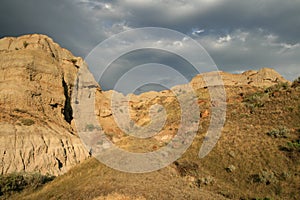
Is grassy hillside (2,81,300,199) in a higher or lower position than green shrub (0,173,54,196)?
higher

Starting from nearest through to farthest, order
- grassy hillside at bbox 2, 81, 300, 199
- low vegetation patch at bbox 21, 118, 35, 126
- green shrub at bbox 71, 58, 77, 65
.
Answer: grassy hillside at bbox 2, 81, 300, 199 → low vegetation patch at bbox 21, 118, 35, 126 → green shrub at bbox 71, 58, 77, 65

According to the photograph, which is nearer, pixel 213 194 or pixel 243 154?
pixel 213 194

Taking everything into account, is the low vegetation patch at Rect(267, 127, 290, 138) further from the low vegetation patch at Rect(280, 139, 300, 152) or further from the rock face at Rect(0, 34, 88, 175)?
the rock face at Rect(0, 34, 88, 175)

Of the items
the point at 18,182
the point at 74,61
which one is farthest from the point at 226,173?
the point at 74,61

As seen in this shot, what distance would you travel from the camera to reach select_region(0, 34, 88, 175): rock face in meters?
32.5

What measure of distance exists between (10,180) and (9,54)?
99.6ft

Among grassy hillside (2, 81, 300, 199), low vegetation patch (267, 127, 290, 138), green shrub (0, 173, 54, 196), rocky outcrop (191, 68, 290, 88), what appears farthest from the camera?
rocky outcrop (191, 68, 290, 88)

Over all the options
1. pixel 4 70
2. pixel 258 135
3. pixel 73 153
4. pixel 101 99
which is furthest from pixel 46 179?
pixel 101 99

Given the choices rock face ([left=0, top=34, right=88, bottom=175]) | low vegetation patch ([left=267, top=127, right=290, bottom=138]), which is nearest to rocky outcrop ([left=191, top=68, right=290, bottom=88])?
rock face ([left=0, top=34, right=88, bottom=175])

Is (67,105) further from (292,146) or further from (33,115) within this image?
(292,146)

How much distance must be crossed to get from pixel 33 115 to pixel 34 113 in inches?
25.1

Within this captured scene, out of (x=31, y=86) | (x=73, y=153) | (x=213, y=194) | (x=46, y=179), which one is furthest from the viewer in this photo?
(x=31, y=86)

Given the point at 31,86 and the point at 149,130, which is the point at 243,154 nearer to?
the point at 149,130

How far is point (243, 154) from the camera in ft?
61.6
